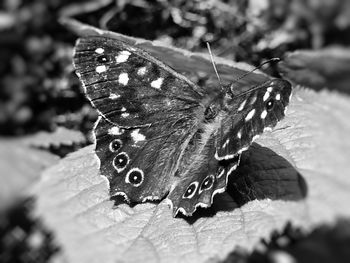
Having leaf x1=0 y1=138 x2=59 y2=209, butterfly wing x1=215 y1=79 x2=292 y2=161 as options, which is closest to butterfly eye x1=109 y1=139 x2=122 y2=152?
butterfly wing x1=215 y1=79 x2=292 y2=161

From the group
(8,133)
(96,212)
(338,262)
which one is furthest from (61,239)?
(8,133)

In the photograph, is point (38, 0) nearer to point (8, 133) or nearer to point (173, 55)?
point (8, 133)

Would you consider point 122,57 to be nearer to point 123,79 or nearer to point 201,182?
point 123,79

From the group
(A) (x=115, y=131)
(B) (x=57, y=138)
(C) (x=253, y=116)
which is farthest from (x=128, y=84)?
(B) (x=57, y=138)

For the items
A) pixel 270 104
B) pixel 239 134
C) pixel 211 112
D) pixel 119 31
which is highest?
pixel 270 104

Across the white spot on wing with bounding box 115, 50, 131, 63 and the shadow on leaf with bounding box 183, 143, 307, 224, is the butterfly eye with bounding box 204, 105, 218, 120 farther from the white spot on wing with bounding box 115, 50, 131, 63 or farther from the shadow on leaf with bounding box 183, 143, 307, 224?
the white spot on wing with bounding box 115, 50, 131, 63

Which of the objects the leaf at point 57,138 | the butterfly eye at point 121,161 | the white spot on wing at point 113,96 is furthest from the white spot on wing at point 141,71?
the leaf at point 57,138
